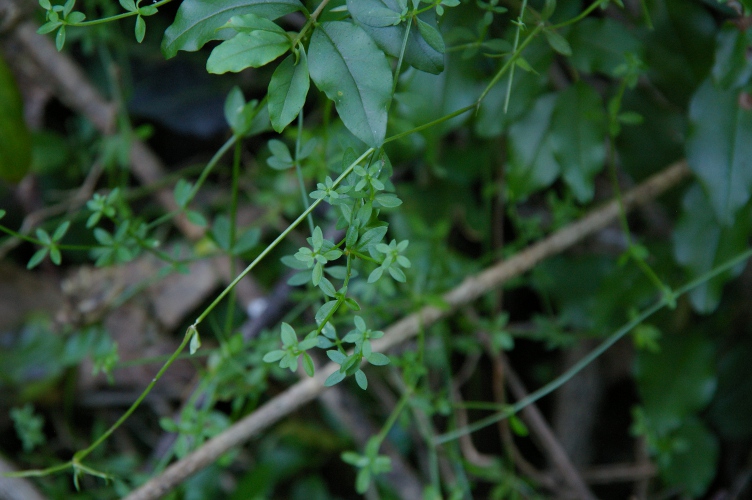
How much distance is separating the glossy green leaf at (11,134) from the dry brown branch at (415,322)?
0.58 meters

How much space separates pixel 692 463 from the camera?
4.37 feet

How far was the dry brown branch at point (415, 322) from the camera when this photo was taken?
868 mm

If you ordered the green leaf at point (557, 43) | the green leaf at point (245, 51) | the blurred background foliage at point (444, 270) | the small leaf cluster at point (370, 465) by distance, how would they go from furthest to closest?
the blurred background foliage at point (444, 270) < the small leaf cluster at point (370, 465) < the green leaf at point (557, 43) < the green leaf at point (245, 51)

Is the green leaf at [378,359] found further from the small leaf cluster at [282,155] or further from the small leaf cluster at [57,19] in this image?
the small leaf cluster at [57,19]

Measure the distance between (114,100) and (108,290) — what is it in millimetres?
476

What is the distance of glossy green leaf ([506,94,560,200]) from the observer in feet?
3.32

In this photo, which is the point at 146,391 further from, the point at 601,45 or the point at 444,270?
the point at 601,45

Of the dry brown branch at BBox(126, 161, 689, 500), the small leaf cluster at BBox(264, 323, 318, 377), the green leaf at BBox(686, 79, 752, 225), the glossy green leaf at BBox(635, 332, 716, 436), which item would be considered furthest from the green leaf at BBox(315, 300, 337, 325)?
the glossy green leaf at BBox(635, 332, 716, 436)

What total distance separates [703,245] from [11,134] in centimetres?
119

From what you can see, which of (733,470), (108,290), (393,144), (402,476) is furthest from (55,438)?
(733,470)

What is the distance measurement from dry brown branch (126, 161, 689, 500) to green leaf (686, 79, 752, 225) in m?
0.18

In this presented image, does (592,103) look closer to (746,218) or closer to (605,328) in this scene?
(746,218)

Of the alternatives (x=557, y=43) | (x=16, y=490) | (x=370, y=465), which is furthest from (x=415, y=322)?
(x=16, y=490)

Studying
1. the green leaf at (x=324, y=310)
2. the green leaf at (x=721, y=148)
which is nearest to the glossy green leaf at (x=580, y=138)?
the green leaf at (x=721, y=148)
